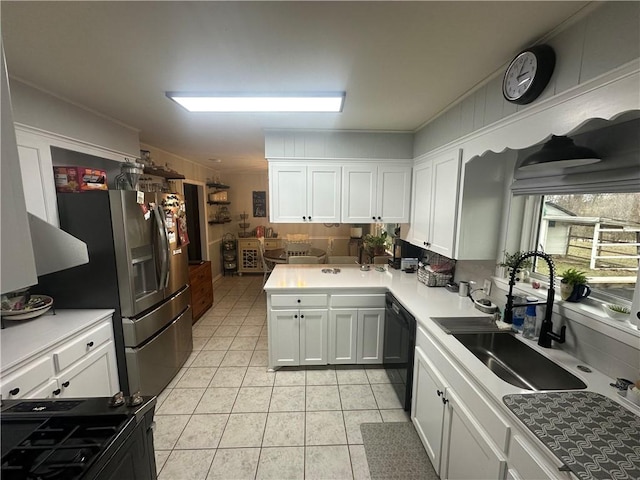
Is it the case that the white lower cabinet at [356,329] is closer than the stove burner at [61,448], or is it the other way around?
the stove burner at [61,448]

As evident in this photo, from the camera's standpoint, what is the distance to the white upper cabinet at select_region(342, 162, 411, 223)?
2.84m

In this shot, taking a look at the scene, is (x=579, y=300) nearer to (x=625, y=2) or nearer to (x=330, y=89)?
(x=625, y=2)

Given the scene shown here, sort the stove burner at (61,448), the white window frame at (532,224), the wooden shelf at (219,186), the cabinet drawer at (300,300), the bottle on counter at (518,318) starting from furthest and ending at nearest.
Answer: the wooden shelf at (219,186)
the cabinet drawer at (300,300)
the white window frame at (532,224)
the bottle on counter at (518,318)
the stove burner at (61,448)

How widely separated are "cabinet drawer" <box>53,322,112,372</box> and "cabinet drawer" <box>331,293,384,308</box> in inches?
70.5

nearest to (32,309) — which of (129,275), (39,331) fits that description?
(39,331)

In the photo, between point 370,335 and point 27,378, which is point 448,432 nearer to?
point 370,335

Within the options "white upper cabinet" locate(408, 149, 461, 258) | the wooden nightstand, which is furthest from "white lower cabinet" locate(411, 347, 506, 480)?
the wooden nightstand

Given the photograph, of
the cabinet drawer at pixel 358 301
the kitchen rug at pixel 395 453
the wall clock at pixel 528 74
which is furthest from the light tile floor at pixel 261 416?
the wall clock at pixel 528 74

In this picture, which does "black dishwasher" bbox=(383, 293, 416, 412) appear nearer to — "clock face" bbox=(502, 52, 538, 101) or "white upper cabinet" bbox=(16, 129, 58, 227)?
"clock face" bbox=(502, 52, 538, 101)

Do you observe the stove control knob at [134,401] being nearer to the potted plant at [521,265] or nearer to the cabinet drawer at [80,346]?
the cabinet drawer at [80,346]

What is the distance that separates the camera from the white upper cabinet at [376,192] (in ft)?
9.30

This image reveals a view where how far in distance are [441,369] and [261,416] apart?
144 centimetres

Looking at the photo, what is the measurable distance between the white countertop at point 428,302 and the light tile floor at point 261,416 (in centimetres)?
87

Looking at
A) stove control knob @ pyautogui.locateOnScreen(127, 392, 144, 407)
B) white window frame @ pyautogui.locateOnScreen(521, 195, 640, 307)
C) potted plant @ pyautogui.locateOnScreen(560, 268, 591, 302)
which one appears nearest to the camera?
stove control knob @ pyautogui.locateOnScreen(127, 392, 144, 407)
